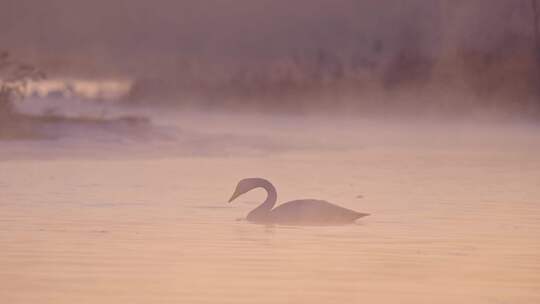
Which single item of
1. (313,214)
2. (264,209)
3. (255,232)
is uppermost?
(264,209)

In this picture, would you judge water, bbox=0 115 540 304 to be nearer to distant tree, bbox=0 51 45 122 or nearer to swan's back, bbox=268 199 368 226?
swan's back, bbox=268 199 368 226

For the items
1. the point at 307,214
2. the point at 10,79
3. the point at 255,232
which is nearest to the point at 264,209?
the point at 307,214

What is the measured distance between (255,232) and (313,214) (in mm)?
1042

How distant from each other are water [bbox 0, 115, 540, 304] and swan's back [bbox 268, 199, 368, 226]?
0.20 meters

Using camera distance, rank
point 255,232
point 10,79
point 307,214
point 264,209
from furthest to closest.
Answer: point 10,79 → point 264,209 → point 307,214 → point 255,232

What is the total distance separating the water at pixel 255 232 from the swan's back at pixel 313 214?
20 cm

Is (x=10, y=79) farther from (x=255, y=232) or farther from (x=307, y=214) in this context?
(x=255, y=232)

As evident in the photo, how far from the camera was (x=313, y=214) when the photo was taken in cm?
1487

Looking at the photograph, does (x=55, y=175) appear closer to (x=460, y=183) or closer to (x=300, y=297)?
(x=460, y=183)

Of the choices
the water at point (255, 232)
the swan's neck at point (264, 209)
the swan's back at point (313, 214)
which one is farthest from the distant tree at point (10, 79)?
the swan's back at point (313, 214)

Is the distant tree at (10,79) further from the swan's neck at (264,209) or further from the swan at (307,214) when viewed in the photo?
the swan at (307,214)

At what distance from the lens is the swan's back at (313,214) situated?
14.9 metres

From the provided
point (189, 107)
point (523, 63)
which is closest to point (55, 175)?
point (523, 63)

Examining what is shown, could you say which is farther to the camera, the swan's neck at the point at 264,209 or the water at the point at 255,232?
the swan's neck at the point at 264,209
